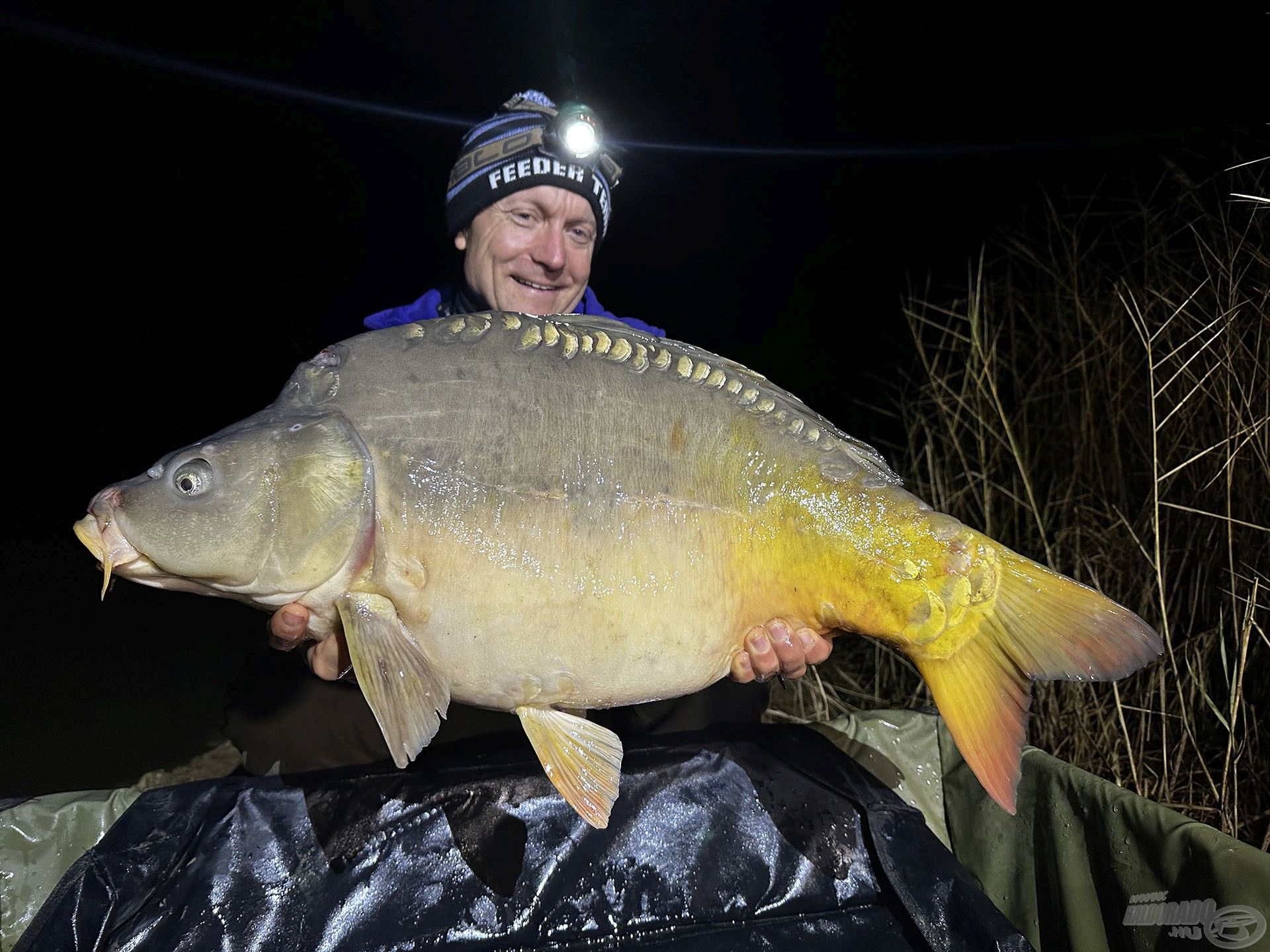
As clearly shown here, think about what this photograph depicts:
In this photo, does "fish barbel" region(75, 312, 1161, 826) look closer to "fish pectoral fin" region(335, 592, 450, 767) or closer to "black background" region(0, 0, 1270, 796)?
"fish pectoral fin" region(335, 592, 450, 767)

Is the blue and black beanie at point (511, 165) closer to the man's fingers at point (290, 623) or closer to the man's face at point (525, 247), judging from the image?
the man's face at point (525, 247)

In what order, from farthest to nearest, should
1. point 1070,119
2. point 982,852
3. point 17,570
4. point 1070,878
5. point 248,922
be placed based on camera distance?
point 17,570 < point 1070,119 < point 982,852 < point 1070,878 < point 248,922

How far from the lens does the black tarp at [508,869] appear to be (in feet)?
3.66

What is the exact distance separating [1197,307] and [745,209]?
3.26 m

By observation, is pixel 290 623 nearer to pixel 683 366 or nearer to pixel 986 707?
pixel 683 366

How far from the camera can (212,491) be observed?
98 centimetres

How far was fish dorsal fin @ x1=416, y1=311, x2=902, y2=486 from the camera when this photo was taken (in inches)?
43.6

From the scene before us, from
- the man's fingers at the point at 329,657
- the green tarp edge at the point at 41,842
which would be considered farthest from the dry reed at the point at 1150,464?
the green tarp edge at the point at 41,842

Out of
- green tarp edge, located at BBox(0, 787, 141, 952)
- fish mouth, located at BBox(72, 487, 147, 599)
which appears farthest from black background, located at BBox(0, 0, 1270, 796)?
fish mouth, located at BBox(72, 487, 147, 599)

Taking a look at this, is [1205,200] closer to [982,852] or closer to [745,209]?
[982,852]

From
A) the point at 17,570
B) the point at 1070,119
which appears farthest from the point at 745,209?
the point at 17,570

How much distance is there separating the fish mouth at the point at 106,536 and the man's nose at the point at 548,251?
1263 mm

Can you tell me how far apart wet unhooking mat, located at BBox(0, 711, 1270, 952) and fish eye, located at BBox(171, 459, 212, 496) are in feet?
1.88

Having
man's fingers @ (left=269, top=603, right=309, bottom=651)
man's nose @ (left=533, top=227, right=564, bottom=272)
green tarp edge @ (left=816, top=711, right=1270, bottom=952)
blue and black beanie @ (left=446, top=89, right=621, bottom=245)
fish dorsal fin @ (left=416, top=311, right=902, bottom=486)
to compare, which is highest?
blue and black beanie @ (left=446, top=89, right=621, bottom=245)
